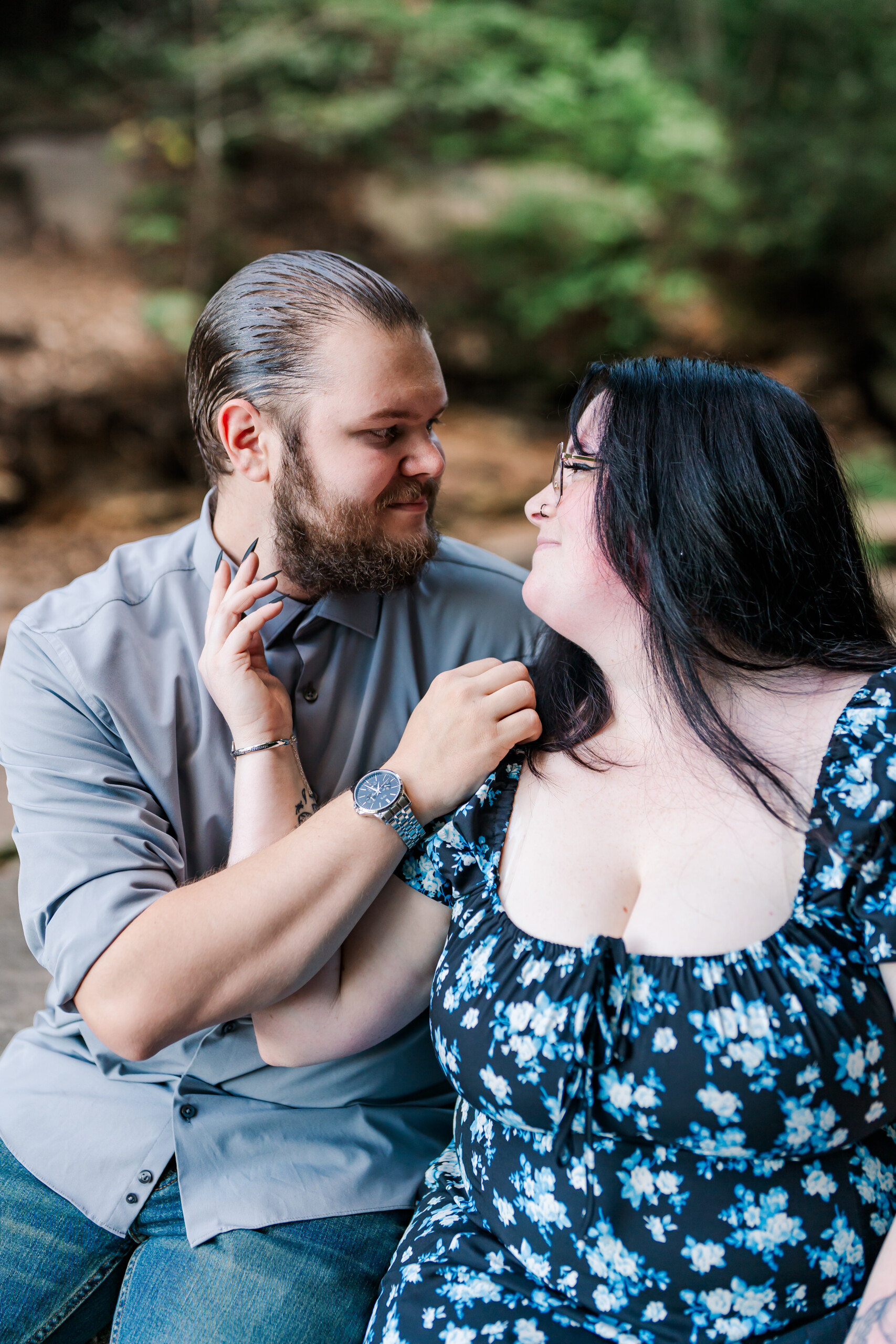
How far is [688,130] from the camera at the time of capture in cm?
856

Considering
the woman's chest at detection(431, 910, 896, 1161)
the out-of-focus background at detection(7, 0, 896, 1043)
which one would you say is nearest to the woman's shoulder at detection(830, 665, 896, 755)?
the woman's chest at detection(431, 910, 896, 1161)

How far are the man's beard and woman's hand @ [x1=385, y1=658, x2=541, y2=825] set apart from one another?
0.39 metres

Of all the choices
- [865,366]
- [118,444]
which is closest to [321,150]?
[118,444]

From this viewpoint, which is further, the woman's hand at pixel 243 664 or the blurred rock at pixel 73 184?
the blurred rock at pixel 73 184

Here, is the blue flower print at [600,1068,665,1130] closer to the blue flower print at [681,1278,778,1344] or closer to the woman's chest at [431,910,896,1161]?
the woman's chest at [431,910,896,1161]

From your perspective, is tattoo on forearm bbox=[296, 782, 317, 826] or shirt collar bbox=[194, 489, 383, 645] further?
shirt collar bbox=[194, 489, 383, 645]

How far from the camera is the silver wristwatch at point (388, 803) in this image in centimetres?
150

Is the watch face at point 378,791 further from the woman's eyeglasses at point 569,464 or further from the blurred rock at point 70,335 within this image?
the blurred rock at point 70,335

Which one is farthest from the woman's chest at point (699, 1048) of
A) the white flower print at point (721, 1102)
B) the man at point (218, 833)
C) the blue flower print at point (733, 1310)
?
the man at point (218, 833)

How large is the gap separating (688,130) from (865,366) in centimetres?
359

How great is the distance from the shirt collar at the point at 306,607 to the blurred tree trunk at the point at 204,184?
653 cm

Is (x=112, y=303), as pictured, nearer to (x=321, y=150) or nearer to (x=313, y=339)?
(x=321, y=150)

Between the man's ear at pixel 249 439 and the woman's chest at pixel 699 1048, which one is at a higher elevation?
the man's ear at pixel 249 439

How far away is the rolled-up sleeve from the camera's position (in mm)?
1518
